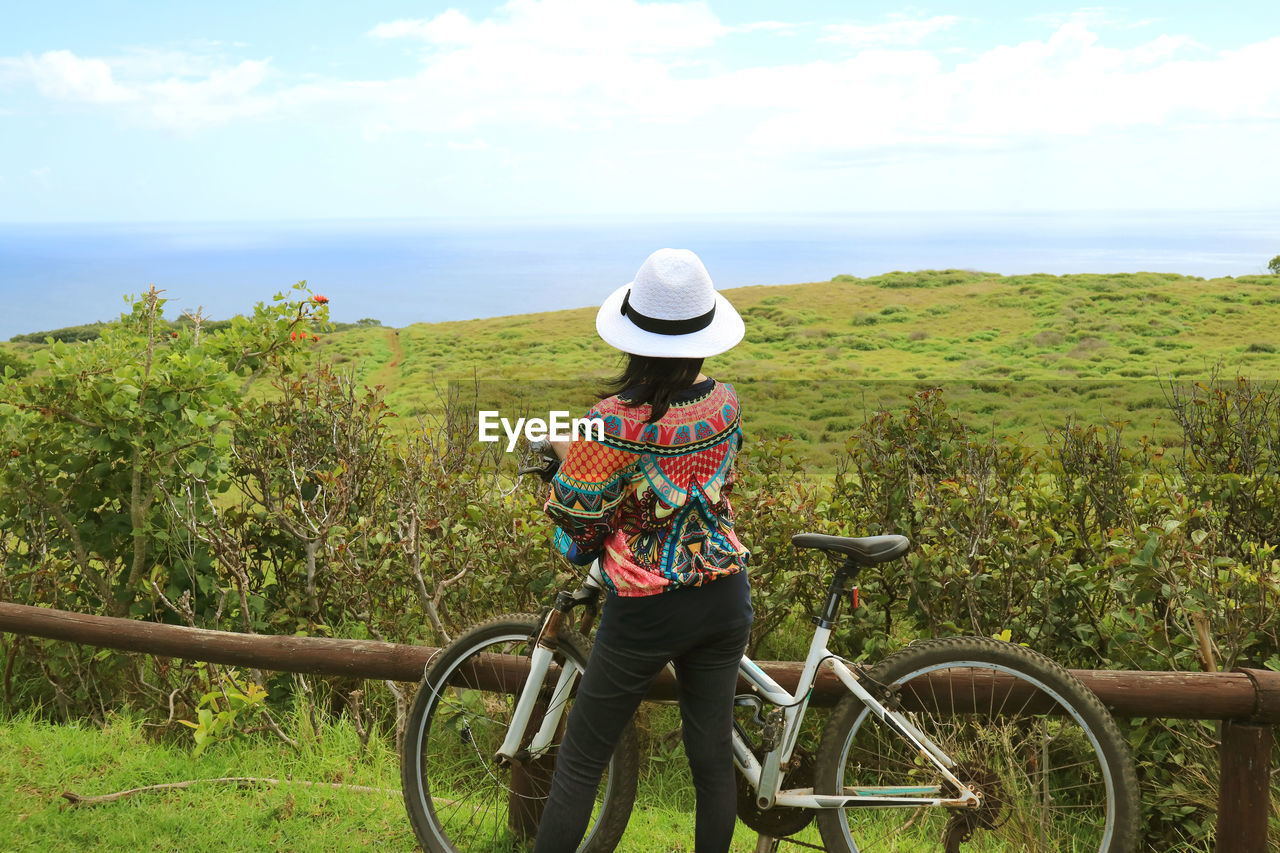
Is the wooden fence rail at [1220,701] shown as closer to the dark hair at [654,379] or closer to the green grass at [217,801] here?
the green grass at [217,801]

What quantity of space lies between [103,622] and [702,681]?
2.85 metres

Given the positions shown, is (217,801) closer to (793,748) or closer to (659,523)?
(793,748)

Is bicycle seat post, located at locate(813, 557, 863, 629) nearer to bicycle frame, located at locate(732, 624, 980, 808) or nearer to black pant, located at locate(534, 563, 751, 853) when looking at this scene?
bicycle frame, located at locate(732, 624, 980, 808)

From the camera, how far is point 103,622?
157 inches

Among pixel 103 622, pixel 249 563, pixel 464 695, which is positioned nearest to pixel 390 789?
pixel 464 695

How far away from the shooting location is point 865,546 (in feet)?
8.76

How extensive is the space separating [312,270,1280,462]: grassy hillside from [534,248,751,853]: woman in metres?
31.1

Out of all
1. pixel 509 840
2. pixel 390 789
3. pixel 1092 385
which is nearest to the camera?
pixel 509 840

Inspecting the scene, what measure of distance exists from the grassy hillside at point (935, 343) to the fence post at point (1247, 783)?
100ft

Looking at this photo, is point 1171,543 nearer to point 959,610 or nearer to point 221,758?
point 959,610

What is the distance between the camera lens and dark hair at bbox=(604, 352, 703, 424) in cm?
231

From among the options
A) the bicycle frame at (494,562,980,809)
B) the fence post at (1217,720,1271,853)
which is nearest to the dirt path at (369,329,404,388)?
the bicycle frame at (494,562,980,809)

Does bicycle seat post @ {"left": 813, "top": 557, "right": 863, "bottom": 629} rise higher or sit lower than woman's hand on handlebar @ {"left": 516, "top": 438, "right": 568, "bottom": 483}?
lower

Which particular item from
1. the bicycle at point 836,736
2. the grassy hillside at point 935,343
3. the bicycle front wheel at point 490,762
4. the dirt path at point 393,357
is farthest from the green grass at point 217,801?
the dirt path at point 393,357
